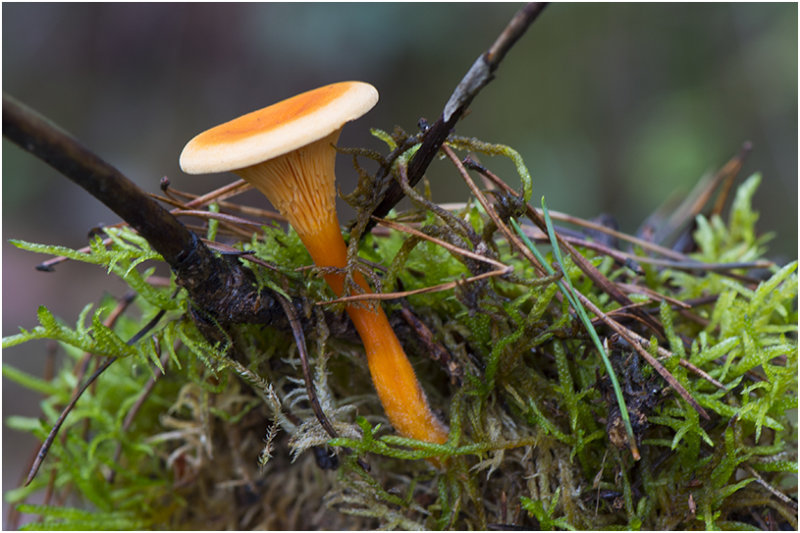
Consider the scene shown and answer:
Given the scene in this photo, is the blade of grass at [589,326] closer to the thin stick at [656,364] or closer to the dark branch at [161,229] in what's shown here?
the thin stick at [656,364]

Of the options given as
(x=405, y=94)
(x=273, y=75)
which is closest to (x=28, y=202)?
(x=273, y=75)

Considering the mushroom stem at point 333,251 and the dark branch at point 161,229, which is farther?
the mushroom stem at point 333,251

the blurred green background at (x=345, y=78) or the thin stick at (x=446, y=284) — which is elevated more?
the blurred green background at (x=345, y=78)

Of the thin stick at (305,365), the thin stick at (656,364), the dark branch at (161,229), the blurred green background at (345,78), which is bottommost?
the thin stick at (656,364)

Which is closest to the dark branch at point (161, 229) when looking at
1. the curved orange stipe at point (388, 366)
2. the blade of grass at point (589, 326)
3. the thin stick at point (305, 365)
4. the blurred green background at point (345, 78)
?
the thin stick at point (305, 365)

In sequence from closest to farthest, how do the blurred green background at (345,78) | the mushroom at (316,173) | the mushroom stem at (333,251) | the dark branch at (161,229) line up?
the dark branch at (161,229) → the mushroom at (316,173) → the mushroom stem at (333,251) → the blurred green background at (345,78)

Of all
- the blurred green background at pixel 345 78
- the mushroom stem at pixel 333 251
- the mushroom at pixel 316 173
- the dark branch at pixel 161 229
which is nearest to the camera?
the dark branch at pixel 161 229

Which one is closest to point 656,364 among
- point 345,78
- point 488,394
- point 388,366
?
point 488,394

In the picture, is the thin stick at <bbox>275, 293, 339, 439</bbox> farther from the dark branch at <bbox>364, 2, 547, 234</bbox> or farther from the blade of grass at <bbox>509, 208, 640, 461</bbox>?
A: the blade of grass at <bbox>509, 208, 640, 461</bbox>
